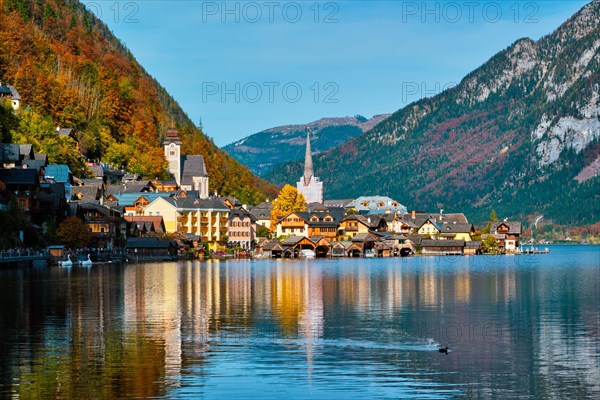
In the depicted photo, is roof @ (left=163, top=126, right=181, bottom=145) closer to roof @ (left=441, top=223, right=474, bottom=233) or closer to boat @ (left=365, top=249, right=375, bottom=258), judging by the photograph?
boat @ (left=365, top=249, right=375, bottom=258)

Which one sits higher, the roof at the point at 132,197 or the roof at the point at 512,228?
the roof at the point at 132,197

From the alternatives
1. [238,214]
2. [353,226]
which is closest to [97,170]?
[238,214]

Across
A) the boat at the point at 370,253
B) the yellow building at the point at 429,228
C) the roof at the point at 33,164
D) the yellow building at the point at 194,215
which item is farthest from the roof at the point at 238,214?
the roof at the point at 33,164

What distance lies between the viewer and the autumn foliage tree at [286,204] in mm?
179625

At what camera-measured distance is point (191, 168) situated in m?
192

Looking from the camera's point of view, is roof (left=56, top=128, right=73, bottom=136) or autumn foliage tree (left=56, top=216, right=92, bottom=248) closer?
autumn foliage tree (left=56, top=216, right=92, bottom=248)

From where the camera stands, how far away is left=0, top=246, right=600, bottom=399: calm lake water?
3153 cm

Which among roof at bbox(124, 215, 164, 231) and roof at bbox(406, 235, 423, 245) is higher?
roof at bbox(124, 215, 164, 231)

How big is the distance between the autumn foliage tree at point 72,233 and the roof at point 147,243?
14.4 m

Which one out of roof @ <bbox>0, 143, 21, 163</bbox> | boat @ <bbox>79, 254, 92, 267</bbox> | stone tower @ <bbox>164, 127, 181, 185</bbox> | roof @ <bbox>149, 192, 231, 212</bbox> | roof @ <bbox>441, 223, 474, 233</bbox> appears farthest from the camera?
stone tower @ <bbox>164, 127, 181, 185</bbox>

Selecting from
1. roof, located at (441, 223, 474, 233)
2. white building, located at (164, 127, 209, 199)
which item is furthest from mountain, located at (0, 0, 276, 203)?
roof, located at (441, 223, 474, 233)

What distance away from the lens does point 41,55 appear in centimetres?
17038

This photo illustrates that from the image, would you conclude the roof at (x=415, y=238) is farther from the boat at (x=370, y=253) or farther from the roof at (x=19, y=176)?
the roof at (x=19, y=176)

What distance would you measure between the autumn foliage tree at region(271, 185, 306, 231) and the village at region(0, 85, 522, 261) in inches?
35.9
